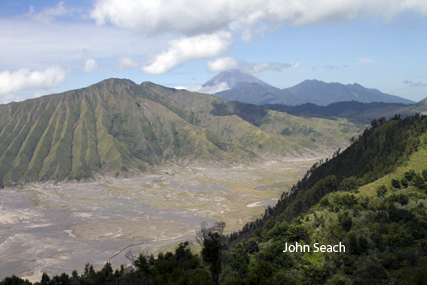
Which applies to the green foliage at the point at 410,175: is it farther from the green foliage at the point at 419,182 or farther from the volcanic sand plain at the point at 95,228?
the volcanic sand plain at the point at 95,228

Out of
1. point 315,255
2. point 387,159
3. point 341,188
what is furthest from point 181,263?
point 387,159

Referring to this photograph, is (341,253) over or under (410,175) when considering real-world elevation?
under

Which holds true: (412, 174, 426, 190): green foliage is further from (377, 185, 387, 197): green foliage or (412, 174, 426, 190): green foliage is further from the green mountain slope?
(377, 185, 387, 197): green foliage

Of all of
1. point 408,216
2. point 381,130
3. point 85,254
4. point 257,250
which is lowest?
point 85,254

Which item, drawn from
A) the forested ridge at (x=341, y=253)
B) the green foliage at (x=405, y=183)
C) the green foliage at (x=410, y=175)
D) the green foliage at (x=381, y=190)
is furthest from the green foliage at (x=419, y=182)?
the green foliage at (x=381, y=190)

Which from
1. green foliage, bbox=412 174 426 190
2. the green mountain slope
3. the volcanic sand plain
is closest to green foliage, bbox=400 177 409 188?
the green mountain slope

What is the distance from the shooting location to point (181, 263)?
73.3m

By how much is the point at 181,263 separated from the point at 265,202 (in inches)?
4837

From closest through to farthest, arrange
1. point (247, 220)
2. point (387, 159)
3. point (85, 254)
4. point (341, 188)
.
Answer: point (341, 188), point (387, 159), point (85, 254), point (247, 220)

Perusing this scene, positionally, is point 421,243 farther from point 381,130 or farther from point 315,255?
point 381,130

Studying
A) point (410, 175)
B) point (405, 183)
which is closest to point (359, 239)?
point (405, 183)

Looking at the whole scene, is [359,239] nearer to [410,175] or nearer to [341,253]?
[341,253]

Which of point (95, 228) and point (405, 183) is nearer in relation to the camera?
point (405, 183)

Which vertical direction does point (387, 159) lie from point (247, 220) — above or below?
above
